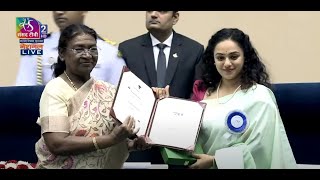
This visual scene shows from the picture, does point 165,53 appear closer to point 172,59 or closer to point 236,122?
point 172,59

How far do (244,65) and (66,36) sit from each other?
817 millimetres

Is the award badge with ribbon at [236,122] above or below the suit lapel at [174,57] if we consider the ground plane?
below

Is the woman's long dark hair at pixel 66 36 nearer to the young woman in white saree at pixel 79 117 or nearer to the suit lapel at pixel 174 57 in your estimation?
the young woman in white saree at pixel 79 117

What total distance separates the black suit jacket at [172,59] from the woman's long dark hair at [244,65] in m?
0.06

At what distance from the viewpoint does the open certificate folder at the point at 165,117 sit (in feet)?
9.03

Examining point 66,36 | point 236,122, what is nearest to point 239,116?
point 236,122

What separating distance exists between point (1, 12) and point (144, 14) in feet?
2.23

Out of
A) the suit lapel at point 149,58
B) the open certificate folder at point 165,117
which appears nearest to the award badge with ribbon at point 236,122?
the open certificate folder at point 165,117

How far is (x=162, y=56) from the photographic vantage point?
2.90 meters

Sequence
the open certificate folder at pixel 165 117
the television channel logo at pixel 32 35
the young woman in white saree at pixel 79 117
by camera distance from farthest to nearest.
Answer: the television channel logo at pixel 32 35
the open certificate folder at pixel 165 117
the young woman in white saree at pixel 79 117

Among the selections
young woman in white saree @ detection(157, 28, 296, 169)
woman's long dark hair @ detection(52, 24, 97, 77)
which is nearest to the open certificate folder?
young woman in white saree @ detection(157, 28, 296, 169)
